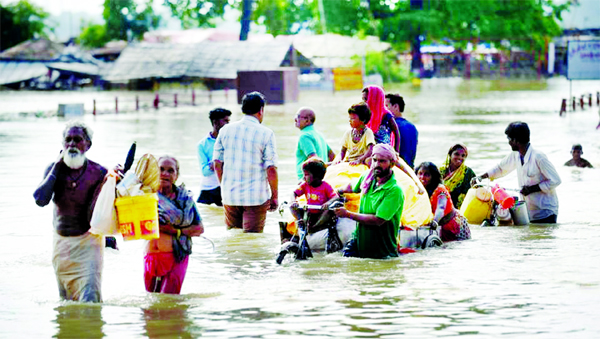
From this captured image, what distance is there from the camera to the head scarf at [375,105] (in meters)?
11.2

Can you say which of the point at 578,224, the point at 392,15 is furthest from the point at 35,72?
the point at 578,224

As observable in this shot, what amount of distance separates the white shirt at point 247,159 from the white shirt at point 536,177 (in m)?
2.75

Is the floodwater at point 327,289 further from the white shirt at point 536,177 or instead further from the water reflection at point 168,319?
the white shirt at point 536,177

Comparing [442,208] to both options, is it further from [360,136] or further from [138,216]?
[138,216]

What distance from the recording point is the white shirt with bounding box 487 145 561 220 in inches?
464

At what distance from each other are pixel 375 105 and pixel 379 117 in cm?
13

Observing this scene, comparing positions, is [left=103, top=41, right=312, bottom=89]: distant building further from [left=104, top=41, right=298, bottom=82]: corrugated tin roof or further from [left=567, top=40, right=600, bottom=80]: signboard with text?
[left=567, top=40, right=600, bottom=80]: signboard with text

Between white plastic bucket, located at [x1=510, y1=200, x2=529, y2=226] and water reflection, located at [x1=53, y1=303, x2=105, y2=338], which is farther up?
white plastic bucket, located at [x1=510, y1=200, x2=529, y2=226]

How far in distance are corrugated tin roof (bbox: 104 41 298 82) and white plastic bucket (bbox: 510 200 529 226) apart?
42.7 m

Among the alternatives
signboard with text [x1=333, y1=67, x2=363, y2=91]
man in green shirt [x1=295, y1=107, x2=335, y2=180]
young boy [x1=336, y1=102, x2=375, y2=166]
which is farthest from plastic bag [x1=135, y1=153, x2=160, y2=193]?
signboard with text [x1=333, y1=67, x2=363, y2=91]

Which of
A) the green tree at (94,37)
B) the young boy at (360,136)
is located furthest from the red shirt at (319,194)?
the green tree at (94,37)

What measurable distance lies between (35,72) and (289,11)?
26662 millimetres

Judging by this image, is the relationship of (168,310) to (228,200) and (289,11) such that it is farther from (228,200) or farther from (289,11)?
(289,11)

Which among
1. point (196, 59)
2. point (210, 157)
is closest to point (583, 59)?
point (196, 59)
